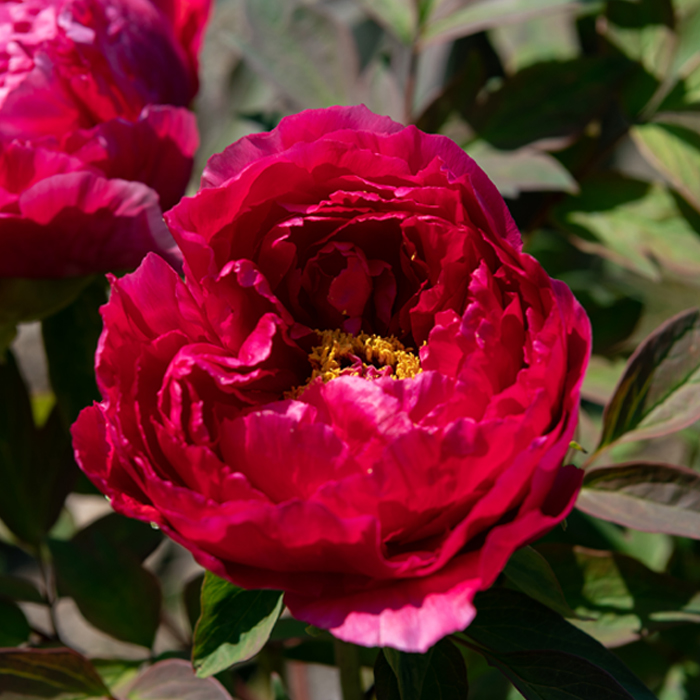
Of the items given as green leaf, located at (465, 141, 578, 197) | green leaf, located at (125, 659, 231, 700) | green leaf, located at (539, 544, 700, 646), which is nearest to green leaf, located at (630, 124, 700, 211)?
green leaf, located at (465, 141, 578, 197)

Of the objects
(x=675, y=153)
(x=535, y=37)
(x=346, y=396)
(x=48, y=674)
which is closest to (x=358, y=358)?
(x=346, y=396)

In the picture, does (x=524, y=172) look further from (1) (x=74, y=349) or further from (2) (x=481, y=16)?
(1) (x=74, y=349)

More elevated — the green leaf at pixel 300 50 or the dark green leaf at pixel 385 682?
the green leaf at pixel 300 50

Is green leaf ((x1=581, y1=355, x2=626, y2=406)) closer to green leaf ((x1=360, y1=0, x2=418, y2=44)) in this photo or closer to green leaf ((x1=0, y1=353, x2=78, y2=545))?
green leaf ((x1=360, y1=0, x2=418, y2=44))

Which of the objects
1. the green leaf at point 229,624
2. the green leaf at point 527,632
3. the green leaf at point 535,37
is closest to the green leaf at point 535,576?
the green leaf at point 527,632

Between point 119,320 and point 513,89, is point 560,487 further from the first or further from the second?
point 513,89

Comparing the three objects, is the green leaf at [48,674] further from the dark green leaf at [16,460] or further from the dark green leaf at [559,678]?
the dark green leaf at [559,678]
